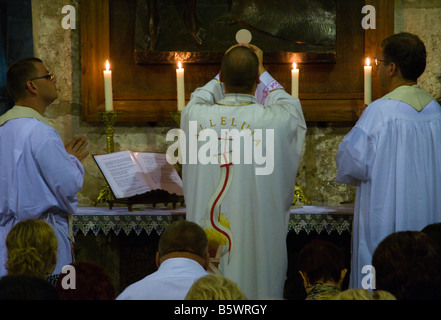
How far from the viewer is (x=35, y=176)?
415 cm

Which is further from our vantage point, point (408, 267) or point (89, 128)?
point (89, 128)

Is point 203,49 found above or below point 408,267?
above

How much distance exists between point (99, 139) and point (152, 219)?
3.97 ft

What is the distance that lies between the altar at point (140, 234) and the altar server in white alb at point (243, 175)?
0.48m

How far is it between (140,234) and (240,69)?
178 centimetres

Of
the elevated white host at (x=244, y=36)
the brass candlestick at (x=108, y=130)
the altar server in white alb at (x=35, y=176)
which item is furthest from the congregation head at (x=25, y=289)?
the elevated white host at (x=244, y=36)

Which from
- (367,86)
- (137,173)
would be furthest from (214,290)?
(367,86)

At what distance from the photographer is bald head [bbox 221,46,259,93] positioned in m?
4.20

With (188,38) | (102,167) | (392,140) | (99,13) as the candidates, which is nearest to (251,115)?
(392,140)

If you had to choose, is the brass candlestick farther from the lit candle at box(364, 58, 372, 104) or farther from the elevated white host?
the lit candle at box(364, 58, 372, 104)

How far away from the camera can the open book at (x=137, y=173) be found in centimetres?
467

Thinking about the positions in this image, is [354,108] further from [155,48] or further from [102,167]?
[102,167]

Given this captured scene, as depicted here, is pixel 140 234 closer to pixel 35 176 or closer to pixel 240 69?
pixel 35 176
